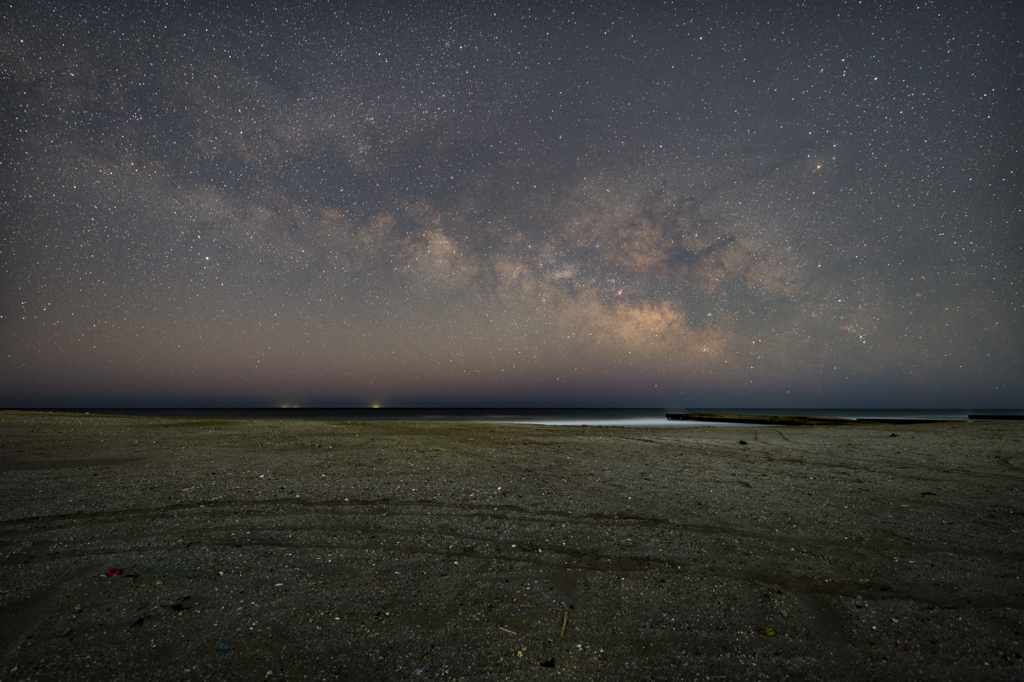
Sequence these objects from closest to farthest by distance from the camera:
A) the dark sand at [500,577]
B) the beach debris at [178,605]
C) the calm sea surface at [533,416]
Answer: the dark sand at [500,577] < the beach debris at [178,605] < the calm sea surface at [533,416]

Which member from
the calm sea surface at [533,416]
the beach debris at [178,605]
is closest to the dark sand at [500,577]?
the beach debris at [178,605]

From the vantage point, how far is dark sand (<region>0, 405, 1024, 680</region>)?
286 cm

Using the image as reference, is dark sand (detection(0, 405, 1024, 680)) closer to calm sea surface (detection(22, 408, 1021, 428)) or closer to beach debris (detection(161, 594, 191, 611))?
beach debris (detection(161, 594, 191, 611))

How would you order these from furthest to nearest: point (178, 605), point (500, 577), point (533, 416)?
1. point (533, 416)
2. point (500, 577)
3. point (178, 605)

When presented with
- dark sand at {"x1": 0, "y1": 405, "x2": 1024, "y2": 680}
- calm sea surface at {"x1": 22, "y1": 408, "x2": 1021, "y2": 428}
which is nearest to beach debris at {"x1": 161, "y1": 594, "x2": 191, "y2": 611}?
dark sand at {"x1": 0, "y1": 405, "x2": 1024, "y2": 680}

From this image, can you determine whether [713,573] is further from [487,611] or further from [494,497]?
[494,497]

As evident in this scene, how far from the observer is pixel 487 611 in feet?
11.1

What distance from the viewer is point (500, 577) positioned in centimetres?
389

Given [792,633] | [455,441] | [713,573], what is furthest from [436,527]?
[455,441]

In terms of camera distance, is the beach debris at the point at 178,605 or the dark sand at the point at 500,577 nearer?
the dark sand at the point at 500,577

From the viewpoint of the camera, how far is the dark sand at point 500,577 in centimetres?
286

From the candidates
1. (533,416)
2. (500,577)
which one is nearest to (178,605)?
(500,577)

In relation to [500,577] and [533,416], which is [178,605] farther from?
[533,416]

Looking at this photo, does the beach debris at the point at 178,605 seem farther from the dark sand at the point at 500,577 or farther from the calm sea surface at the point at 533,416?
the calm sea surface at the point at 533,416
